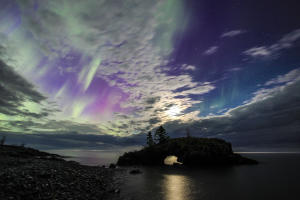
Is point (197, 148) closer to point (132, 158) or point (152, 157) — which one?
point (152, 157)

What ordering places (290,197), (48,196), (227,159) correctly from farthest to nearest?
(227,159), (290,197), (48,196)

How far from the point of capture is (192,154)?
2677 inches

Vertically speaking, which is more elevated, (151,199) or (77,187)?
(77,187)

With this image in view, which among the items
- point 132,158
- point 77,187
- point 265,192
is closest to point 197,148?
point 132,158

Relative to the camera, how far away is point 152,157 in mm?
79500

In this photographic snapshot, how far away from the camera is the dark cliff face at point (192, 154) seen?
2665 inches

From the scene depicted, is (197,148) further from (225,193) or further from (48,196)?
(48,196)

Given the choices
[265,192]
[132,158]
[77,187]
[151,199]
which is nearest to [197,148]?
[132,158]

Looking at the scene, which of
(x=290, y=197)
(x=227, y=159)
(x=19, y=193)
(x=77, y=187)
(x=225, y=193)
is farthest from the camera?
(x=227, y=159)

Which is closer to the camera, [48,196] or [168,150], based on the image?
[48,196]

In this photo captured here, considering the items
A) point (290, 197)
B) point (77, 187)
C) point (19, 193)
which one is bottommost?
point (290, 197)

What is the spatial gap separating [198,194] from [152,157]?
60.3 meters

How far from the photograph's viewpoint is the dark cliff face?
222 feet

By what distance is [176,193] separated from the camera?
23141 millimetres
